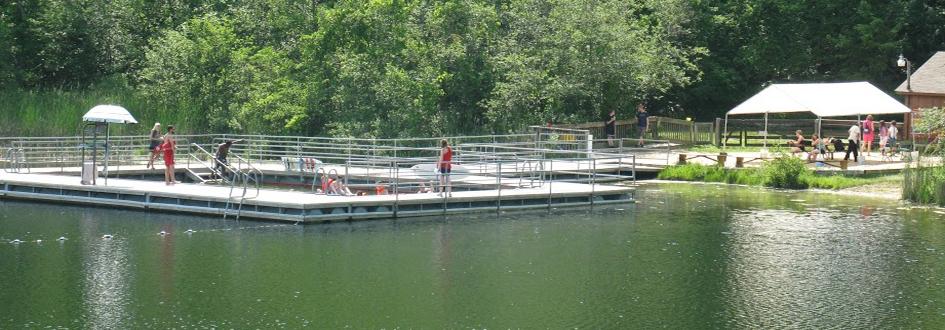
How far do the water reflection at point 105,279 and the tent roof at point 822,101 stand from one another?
23.1 m

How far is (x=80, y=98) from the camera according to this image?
2056 inches

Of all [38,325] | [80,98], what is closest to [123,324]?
[38,325]

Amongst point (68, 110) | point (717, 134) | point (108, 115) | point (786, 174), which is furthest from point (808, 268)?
point (68, 110)

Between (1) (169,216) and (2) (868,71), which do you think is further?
(2) (868,71)

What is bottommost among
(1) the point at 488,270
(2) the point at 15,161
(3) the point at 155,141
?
(1) the point at 488,270

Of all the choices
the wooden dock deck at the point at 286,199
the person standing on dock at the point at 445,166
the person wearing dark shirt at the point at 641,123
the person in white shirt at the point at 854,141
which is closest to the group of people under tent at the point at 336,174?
the person standing on dock at the point at 445,166

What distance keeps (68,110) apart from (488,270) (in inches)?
1107

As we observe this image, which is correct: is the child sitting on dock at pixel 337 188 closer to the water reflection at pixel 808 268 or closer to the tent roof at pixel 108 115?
the tent roof at pixel 108 115

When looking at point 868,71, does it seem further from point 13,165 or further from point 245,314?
point 245,314

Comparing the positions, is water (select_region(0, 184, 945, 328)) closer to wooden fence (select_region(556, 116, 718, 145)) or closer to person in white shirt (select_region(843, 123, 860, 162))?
person in white shirt (select_region(843, 123, 860, 162))

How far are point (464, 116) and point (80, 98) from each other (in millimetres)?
14881

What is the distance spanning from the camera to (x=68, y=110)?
49.5 metres

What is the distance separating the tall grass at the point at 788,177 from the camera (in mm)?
40344

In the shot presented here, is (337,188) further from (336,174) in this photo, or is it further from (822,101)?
(822,101)
